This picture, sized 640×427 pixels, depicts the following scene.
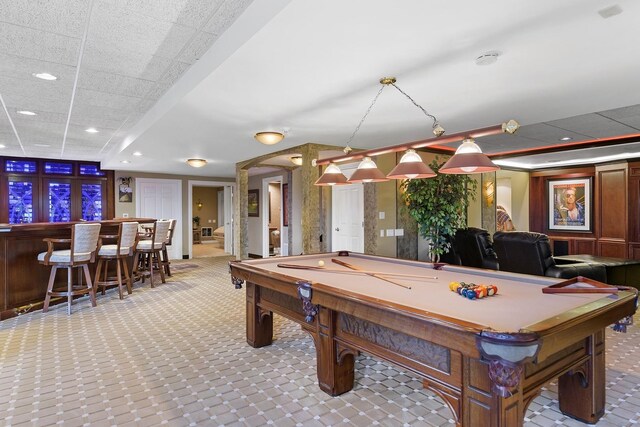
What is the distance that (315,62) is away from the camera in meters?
2.57

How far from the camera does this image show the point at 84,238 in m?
4.59

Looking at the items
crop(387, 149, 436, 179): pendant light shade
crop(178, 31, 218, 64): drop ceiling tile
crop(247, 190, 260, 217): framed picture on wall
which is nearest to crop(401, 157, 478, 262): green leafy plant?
crop(387, 149, 436, 179): pendant light shade

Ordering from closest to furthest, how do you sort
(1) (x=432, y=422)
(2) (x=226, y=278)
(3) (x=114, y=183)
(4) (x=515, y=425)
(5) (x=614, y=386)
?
(4) (x=515, y=425)
(1) (x=432, y=422)
(5) (x=614, y=386)
(2) (x=226, y=278)
(3) (x=114, y=183)

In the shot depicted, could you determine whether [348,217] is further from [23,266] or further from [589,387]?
[23,266]

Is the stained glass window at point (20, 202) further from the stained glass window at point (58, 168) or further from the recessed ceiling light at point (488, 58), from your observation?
the recessed ceiling light at point (488, 58)

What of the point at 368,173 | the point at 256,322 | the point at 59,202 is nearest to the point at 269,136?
the point at 368,173

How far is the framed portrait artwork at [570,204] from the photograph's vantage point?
26.5 feet

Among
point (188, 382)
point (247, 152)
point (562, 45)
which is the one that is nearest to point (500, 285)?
point (562, 45)

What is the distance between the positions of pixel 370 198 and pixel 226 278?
130 inches

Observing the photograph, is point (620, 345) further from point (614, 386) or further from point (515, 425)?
point (515, 425)

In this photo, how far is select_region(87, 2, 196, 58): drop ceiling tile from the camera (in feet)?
7.35

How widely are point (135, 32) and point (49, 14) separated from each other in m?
0.49

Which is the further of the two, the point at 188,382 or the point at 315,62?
the point at 188,382

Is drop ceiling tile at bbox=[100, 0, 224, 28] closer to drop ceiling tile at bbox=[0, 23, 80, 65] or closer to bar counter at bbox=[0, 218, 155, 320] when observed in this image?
drop ceiling tile at bbox=[0, 23, 80, 65]
